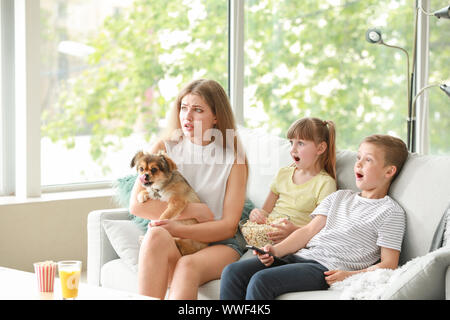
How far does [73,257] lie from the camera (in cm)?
371

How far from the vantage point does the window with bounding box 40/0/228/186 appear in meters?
3.81

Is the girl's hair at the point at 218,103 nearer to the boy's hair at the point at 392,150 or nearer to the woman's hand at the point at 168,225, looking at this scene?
the woman's hand at the point at 168,225

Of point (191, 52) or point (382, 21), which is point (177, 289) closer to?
point (191, 52)

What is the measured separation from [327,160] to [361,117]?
235 centimetres

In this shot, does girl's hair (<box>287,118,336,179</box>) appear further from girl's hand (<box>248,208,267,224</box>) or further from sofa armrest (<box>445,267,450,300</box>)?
sofa armrest (<box>445,267,450,300</box>)

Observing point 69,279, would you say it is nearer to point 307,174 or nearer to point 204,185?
point 204,185

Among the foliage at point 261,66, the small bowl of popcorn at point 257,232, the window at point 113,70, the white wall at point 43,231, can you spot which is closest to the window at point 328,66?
the foliage at point 261,66

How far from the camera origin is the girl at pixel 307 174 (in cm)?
256

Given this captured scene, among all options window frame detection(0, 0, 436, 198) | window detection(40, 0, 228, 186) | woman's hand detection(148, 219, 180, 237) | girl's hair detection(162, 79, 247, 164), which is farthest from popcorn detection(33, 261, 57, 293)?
window detection(40, 0, 228, 186)

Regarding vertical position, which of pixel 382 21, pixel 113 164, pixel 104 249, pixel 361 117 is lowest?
pixel 104 249

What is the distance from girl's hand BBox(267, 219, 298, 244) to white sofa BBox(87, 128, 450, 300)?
0.20 metres

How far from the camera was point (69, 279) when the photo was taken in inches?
72.1
